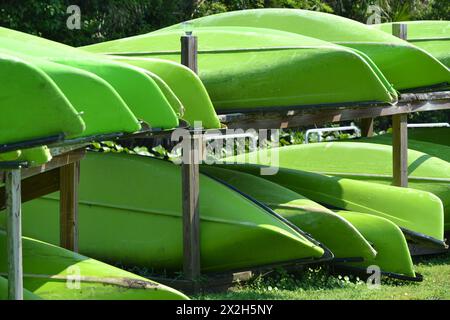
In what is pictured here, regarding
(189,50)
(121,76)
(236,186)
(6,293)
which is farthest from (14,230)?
(236,186)

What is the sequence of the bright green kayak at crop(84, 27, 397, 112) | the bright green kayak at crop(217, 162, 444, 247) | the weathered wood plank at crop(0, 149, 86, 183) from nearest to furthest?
the weathered wood plank at crop(0, 149, 86, 183) < the bright green kayak at crop(84, 27, 397, 112) < the bright green kayak at crop(217, 162, 444, 247)

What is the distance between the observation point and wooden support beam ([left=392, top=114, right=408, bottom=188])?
10164 mm

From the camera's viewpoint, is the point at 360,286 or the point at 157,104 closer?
the point at 157,104

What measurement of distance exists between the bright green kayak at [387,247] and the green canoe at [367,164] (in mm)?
1918

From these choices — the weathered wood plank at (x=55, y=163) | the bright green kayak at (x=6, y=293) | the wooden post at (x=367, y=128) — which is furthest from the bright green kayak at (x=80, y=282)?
the wooden post at (x=367, y=128)

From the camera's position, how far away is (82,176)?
28.4 ft

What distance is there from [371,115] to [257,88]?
1.60m

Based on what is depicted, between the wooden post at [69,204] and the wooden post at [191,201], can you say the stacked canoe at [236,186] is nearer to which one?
the wooden post at [191,201]

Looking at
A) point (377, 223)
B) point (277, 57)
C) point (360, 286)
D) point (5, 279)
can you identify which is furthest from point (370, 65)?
point (5, 279)

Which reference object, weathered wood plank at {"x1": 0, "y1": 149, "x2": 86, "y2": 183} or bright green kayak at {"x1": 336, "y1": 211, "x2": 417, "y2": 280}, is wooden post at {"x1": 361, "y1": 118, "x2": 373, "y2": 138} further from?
weathered wood plank at {"x1": 0, "y1": 149, "x2": 86, "y2": 183}

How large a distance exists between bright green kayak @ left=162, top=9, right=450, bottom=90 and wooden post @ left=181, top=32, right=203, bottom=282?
2364 mm

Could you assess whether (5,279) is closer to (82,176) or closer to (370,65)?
(82,176)

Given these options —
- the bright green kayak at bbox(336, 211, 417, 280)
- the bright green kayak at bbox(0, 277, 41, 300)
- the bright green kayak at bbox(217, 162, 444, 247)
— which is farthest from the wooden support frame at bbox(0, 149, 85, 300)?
the bright green kayak at bbox(217, 162, 444, 247)

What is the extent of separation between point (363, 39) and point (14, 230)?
6.04 metres
